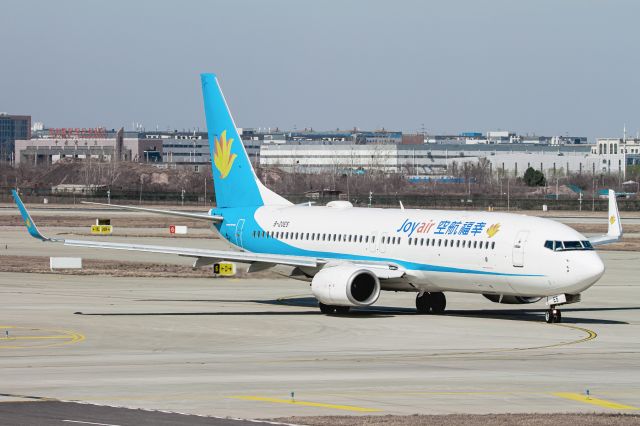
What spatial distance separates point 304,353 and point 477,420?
12047mm

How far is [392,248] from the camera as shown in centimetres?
4800

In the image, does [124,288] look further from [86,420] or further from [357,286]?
[86,420]

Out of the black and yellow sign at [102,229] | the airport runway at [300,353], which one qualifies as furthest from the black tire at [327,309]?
the black and yellow sign at [102,229]

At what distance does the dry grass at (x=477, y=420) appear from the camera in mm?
24062

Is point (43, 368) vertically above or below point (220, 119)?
below

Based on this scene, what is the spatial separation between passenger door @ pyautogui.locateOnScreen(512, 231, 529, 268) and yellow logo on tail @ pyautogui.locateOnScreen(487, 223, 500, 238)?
3.34 ft

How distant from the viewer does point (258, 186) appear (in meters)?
55.7

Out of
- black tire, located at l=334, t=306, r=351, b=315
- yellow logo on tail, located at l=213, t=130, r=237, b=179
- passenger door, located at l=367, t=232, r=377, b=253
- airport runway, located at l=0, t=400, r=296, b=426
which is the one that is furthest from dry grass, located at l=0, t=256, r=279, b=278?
airport runway, located at l=0, t=400, r=296, b=426

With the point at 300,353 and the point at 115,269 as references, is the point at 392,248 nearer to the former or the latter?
the point at 300,353

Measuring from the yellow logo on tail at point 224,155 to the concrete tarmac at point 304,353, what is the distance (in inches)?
221

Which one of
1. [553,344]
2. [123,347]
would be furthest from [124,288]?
Answer: [553,344]

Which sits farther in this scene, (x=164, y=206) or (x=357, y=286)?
(x=164, y=206)

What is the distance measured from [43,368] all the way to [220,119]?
25.4 meters

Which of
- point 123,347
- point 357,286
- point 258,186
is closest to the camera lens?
point 123,347
